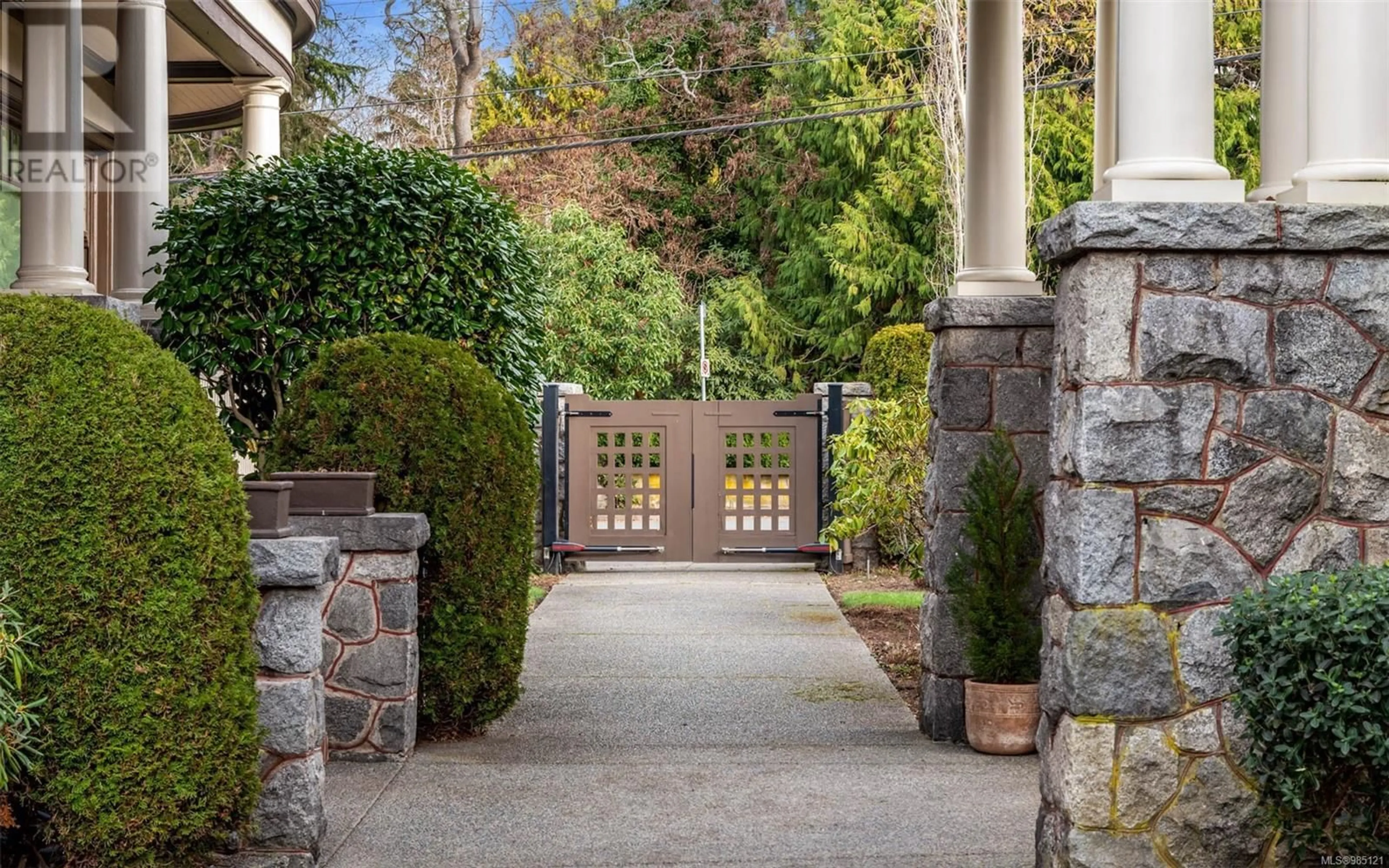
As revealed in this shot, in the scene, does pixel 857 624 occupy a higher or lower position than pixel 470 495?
lower

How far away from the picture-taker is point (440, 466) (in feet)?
19.7

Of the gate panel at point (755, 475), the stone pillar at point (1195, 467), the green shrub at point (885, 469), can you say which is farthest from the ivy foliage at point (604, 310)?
the stone pillar at point (1195, 467)

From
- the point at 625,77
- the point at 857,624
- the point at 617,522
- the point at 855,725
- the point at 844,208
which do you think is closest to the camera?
the point at 855,725

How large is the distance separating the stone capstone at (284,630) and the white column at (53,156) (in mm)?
4535

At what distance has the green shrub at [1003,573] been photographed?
6148 millimetres

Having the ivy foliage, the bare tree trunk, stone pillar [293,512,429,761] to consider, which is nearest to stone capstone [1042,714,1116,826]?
stone pillar [293,512,429,761]

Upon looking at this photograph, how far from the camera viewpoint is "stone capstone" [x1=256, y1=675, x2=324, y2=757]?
4.31 meters

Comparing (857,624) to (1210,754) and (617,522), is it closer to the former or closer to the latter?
(617,522)

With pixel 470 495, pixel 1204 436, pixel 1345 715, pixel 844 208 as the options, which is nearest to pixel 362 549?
pixel 470 495

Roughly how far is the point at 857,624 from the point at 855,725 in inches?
145

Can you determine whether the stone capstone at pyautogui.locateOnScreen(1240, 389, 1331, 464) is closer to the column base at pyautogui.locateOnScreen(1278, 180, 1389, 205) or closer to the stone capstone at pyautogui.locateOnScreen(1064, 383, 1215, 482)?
the stone capstone at pyautogui.locateOnScreen(1064, 383, 1215, 482)

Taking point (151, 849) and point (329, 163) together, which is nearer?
point (151, 849)

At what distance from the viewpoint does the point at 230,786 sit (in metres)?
3.90

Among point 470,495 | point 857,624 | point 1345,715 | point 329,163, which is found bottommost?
point 857,624
